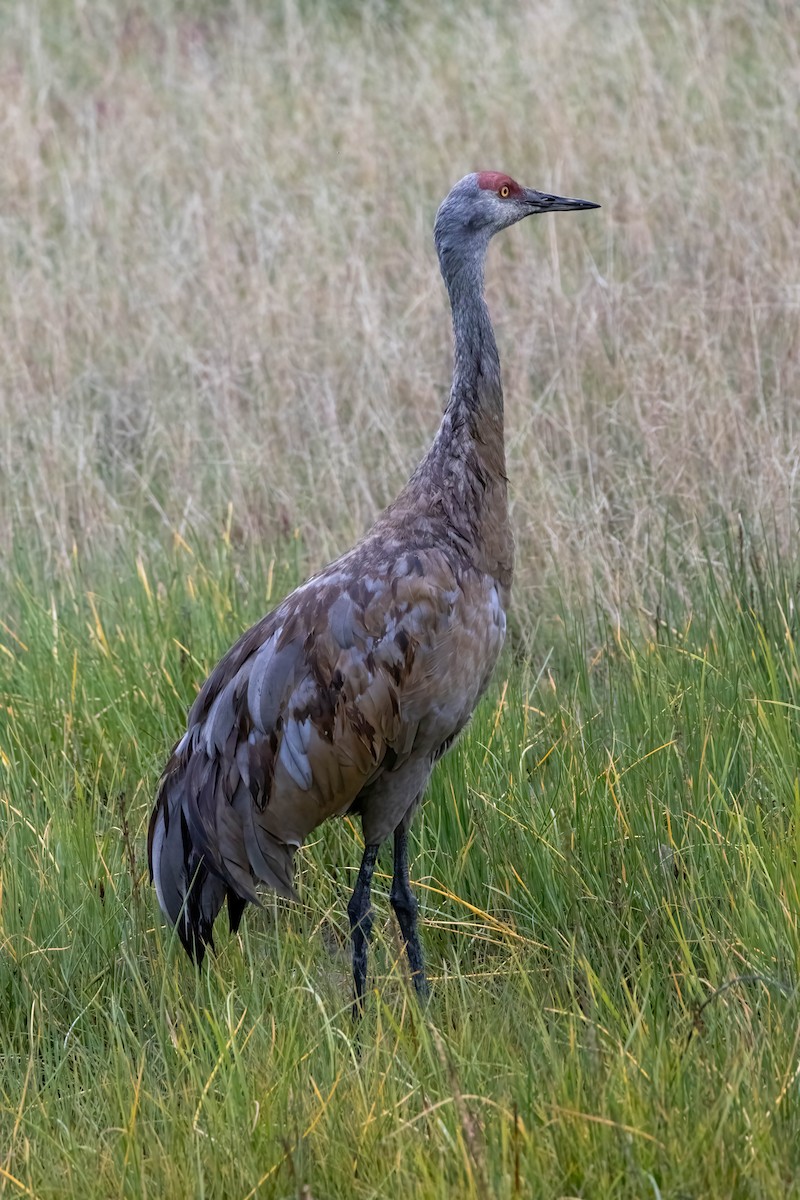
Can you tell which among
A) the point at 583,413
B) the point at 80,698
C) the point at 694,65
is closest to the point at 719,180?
the point at 694,65

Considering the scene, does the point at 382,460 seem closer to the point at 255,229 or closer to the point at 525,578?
the point at 525,578

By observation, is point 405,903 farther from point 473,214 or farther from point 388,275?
point 388,275

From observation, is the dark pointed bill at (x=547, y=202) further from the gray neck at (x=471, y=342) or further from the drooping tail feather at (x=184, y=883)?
the drooping tail feather at (x=184, y=883)

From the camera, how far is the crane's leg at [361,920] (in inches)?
133

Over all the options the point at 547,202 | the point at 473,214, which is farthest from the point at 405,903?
the point at 547,202

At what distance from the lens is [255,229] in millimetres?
7871

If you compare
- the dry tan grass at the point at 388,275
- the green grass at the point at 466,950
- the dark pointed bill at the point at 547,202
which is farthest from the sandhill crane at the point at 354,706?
the dry tan grass at the point at 388,275

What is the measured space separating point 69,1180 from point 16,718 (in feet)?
6.45

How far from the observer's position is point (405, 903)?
3.50 m

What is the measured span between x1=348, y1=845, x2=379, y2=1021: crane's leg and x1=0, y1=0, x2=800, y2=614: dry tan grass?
61.8 inches

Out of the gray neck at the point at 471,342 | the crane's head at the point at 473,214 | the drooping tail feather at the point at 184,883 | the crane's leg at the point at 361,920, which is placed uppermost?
the crane's head at the point at 473,214

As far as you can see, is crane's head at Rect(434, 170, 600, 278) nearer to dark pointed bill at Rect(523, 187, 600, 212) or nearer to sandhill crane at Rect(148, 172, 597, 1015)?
dark pointed bill at Rect(523, 187, 600, 212)

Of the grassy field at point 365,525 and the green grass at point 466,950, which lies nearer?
the green grass at point 466,950

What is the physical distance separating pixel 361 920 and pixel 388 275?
4.69 meters
